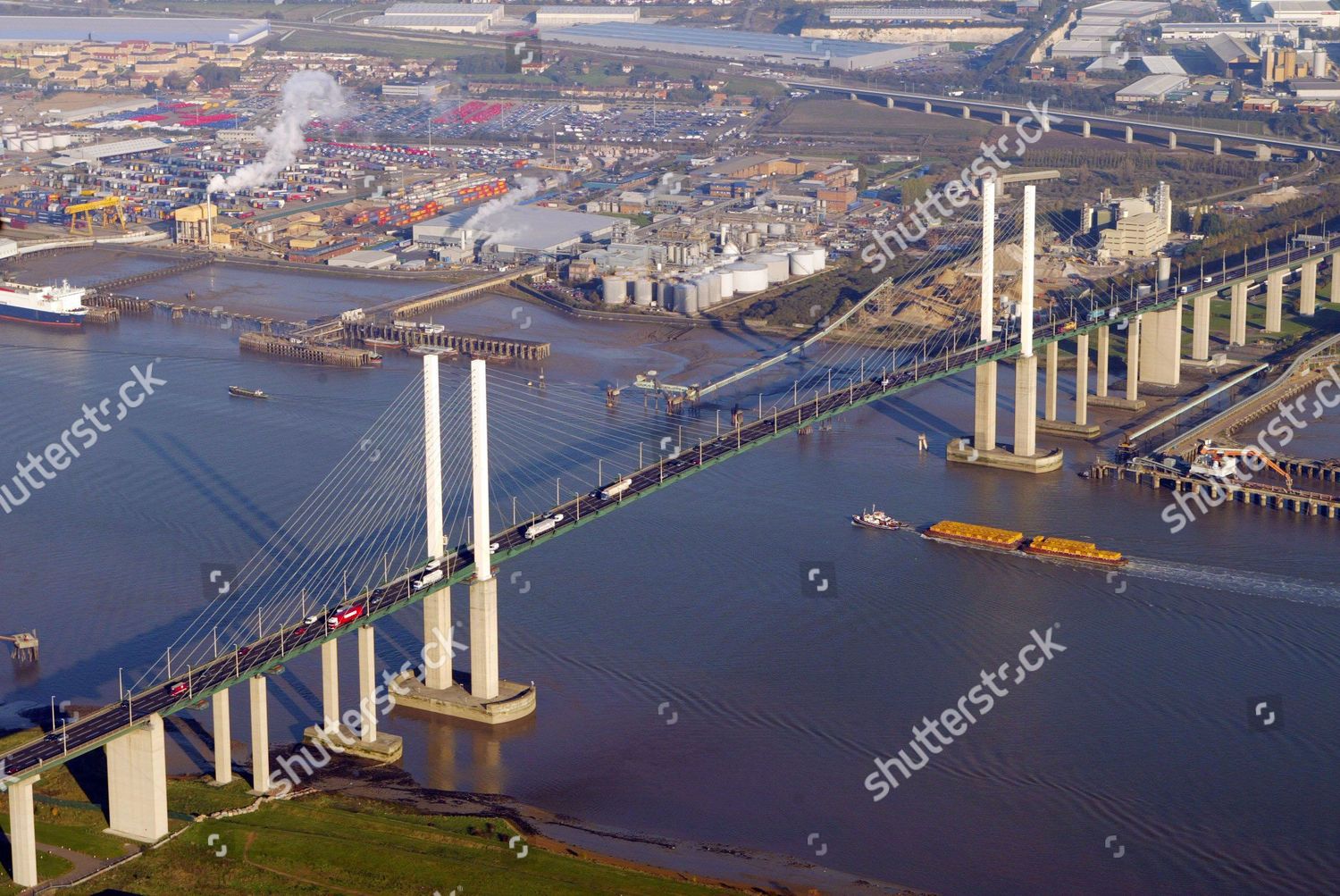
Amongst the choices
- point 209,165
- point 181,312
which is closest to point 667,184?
point 209,165

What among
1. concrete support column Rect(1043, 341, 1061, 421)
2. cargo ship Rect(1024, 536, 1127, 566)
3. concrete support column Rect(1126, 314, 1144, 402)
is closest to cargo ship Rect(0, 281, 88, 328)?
concrete support column Rect(1043, 341, 1061, 421)

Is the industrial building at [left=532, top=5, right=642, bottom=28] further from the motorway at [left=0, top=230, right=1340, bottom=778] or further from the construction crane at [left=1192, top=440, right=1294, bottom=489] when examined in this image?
the construction crane at [left=1192, top=440, right=1294, bottom=489]

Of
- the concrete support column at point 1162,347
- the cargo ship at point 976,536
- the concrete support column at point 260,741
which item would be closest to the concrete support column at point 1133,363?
the concrete support column at point 1162,347

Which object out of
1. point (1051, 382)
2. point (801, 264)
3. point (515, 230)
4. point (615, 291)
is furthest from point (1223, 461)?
point (515, 230)

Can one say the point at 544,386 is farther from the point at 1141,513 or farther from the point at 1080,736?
the point at 1080,736

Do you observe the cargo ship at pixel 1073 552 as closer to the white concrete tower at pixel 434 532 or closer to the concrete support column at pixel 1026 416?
the concrete support column at pixel 1026 416
